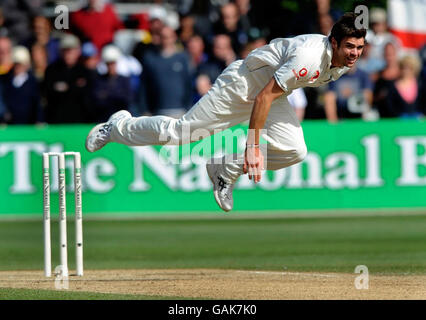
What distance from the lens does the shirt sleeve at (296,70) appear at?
30.3 feet

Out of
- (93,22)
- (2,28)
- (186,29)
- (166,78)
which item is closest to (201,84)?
(166,78)

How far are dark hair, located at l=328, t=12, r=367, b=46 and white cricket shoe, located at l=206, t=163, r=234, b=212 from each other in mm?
Answer: 2103

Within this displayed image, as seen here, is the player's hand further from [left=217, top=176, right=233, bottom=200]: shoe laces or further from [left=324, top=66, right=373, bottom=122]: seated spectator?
[left=324, top=66, right=373, bottom=122]: seated spectator

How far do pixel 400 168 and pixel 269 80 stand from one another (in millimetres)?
7531

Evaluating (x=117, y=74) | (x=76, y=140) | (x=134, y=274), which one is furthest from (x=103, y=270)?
(x=117, y=74)

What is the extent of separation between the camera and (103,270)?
1145 cm

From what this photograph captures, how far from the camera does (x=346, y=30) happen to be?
363 inches

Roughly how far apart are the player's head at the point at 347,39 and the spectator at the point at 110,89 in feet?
27.6

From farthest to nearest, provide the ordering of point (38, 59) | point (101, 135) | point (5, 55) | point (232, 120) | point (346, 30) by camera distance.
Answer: point (38, 59) → point (5, 55) → point (101, 135) → point (232, 120) → point (346, 30)

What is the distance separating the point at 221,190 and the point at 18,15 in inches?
407

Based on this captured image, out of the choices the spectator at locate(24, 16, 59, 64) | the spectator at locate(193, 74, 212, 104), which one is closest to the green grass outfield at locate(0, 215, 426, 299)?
the spectator at locate(193, 74, 212, 104)

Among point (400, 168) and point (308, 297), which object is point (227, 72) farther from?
point (400, 168)

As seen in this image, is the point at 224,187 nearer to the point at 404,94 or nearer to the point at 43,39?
the point at 404,94

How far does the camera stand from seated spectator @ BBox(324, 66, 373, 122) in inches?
713
